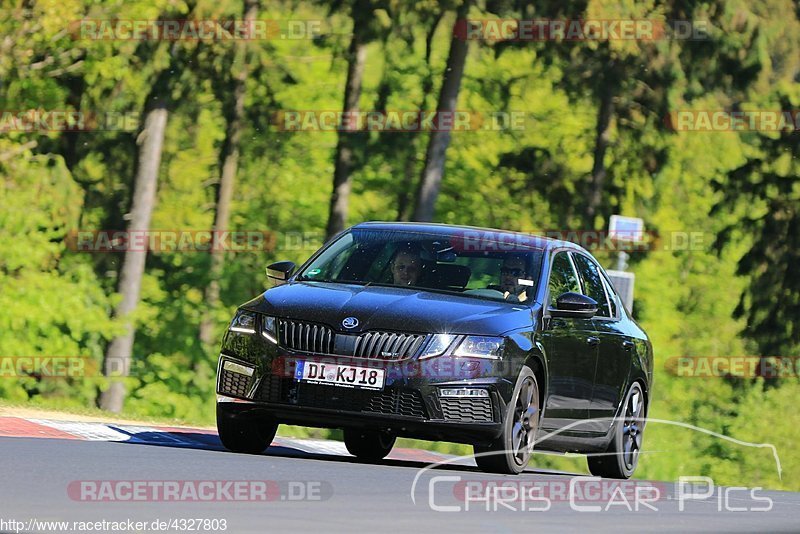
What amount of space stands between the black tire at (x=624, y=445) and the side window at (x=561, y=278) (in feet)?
4.25

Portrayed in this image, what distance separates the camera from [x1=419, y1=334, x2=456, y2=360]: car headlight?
1181 cm

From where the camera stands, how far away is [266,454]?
42.7 ft

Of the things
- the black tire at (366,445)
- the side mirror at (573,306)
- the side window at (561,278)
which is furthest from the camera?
the black tire at (366,445)

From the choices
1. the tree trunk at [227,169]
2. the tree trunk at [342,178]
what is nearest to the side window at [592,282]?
the tree trunk at [342,178]

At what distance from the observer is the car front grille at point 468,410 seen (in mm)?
11883

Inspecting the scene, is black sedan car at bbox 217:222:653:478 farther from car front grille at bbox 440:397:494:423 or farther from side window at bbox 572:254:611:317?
side window at bbox 572:254:611:317

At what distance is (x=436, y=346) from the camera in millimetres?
11828

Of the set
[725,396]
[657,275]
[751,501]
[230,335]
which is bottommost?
[725,396]

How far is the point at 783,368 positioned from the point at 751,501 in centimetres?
2201

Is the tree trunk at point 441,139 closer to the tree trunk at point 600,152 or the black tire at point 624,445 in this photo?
the tree trunk at point 600,152

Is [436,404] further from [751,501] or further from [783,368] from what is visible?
[783,368]

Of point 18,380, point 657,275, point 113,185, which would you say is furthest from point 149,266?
point 657,275

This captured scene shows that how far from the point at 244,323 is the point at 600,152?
31.3m

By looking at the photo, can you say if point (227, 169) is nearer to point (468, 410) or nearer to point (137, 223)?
point (137, 223)
